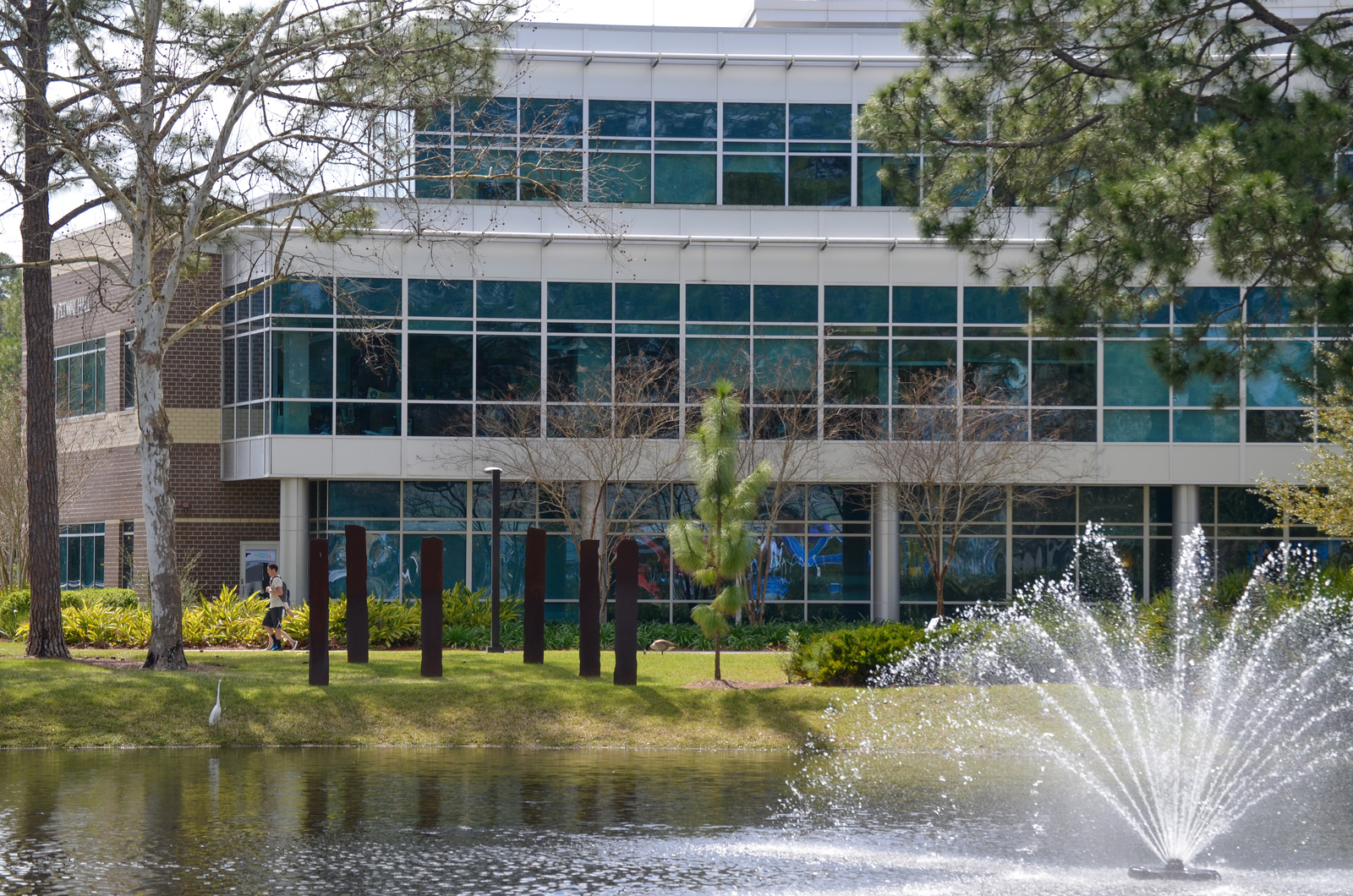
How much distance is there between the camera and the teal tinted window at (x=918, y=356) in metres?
31.4

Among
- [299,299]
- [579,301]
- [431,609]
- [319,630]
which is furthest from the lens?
[579,301]

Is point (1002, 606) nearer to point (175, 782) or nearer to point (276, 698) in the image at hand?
point (276, 698)

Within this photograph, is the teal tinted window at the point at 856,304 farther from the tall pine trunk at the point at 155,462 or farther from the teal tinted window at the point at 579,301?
the tall pine trunk at the point at 155,462

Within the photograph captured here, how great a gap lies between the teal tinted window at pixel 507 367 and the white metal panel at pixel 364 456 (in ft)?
7.15

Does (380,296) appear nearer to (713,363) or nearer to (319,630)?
(713,363)

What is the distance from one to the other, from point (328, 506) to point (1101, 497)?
55.9 ft

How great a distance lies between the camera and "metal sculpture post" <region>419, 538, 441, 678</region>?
20.6 meters

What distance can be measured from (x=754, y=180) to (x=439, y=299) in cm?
766

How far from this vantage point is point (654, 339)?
103 ft

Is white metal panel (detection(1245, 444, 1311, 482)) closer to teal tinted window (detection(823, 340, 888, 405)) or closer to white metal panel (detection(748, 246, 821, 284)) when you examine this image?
teal tinted window (detection(823, 340, 888, 405))

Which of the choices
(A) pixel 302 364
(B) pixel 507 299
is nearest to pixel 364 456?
(A) pixel 302 364

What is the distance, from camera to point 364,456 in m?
30.8

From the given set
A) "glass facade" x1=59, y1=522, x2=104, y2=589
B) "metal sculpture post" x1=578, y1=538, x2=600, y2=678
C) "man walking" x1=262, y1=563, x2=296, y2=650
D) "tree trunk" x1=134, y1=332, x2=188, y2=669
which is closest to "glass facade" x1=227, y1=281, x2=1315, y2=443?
"man walking" x1=262, y1=563, x2=296, y2=650

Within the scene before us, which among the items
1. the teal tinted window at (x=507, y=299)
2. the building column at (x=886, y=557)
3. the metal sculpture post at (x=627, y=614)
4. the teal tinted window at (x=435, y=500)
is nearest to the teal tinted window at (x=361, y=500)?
the teal tinted window at (x=435, y=500)
